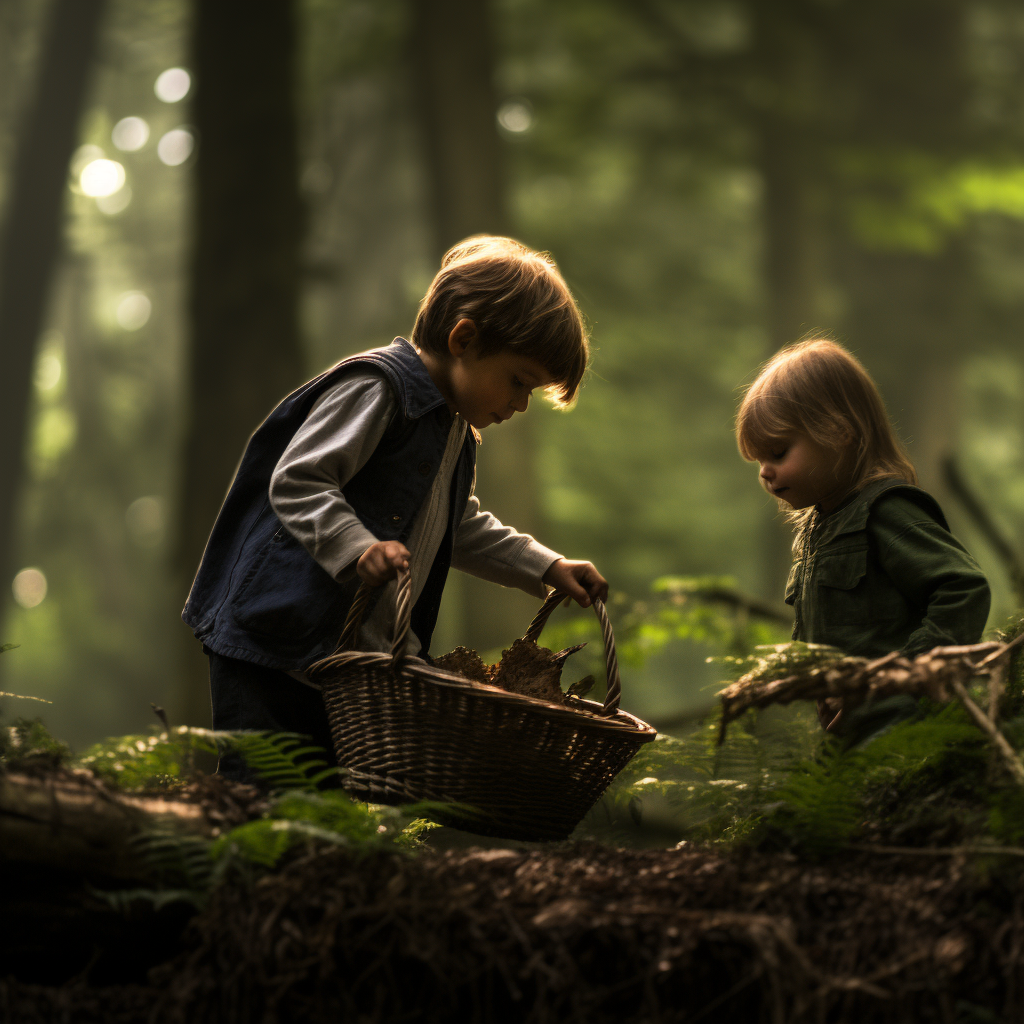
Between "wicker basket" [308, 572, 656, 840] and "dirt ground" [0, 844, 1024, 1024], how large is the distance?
1.85 feet

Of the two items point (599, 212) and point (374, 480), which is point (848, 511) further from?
point (599, 212)

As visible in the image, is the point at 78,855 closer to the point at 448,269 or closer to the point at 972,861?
the point at 972,861

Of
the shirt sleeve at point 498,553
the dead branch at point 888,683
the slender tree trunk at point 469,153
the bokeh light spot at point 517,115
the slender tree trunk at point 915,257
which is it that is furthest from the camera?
the bokeh light spot at point 517,115

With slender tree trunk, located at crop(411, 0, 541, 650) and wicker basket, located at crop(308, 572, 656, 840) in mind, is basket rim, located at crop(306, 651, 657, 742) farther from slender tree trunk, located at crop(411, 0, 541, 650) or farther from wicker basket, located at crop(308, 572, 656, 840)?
slender tree trunk, located at crop(411, 0, 541, 650)

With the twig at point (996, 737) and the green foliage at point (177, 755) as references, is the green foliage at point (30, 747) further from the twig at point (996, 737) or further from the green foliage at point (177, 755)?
the twig at point (996, 737)

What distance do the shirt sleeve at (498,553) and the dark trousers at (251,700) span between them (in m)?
0.74

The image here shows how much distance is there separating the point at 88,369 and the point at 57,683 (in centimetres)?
821

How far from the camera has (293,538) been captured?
9.39 ft

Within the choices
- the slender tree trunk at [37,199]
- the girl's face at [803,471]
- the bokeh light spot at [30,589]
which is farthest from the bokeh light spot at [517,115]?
the bokeh light spot at [30,589]

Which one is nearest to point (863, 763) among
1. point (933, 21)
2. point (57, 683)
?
point (933, 21)

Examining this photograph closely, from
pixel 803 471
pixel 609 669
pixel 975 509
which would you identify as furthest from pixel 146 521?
pixel 609 669

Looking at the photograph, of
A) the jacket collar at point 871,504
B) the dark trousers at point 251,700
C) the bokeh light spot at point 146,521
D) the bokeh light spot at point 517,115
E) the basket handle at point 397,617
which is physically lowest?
the bokeh light spot at point 146,521

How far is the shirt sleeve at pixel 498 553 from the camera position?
328cm

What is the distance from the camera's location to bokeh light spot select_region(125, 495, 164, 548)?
24.4m
